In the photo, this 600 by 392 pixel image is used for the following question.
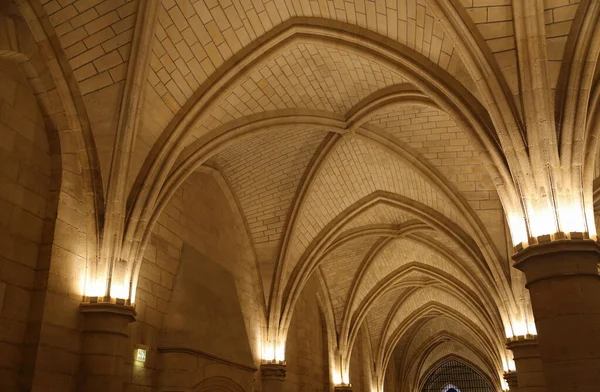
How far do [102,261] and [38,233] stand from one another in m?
1.02

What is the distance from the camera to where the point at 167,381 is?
902 centimetres

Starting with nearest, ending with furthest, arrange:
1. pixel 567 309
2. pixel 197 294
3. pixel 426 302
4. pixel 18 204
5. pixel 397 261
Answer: pixel 567 309, pixel 18 204, pixel 197 294, pixel 397 261, pixel 426 302

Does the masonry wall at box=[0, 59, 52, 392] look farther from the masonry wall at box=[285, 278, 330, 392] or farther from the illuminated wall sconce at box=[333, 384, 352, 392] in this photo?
the illuminated wall sconce at box=[333, 384, 352, 392]

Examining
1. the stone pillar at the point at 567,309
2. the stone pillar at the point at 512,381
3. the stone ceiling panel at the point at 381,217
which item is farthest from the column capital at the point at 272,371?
the stone pillar at the point at 567,309

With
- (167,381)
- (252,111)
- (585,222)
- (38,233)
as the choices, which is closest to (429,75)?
(585,222)

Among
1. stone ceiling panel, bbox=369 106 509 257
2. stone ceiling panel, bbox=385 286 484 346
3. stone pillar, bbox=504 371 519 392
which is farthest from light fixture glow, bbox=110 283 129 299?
stone ceiling panel, bbox=385 286 484 346

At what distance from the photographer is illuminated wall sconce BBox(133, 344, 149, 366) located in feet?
28.1

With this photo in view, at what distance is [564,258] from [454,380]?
27457 millimetres

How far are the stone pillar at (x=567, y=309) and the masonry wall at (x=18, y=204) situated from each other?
18.7 ft

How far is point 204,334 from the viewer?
978 centimetres

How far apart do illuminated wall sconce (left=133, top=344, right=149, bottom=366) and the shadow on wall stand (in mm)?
430

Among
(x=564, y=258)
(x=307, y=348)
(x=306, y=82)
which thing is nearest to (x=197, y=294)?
(x=306, y=82)

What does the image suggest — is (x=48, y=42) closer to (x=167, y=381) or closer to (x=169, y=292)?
(x=169, y=292)

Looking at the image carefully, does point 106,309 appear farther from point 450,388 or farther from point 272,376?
point 450,388
